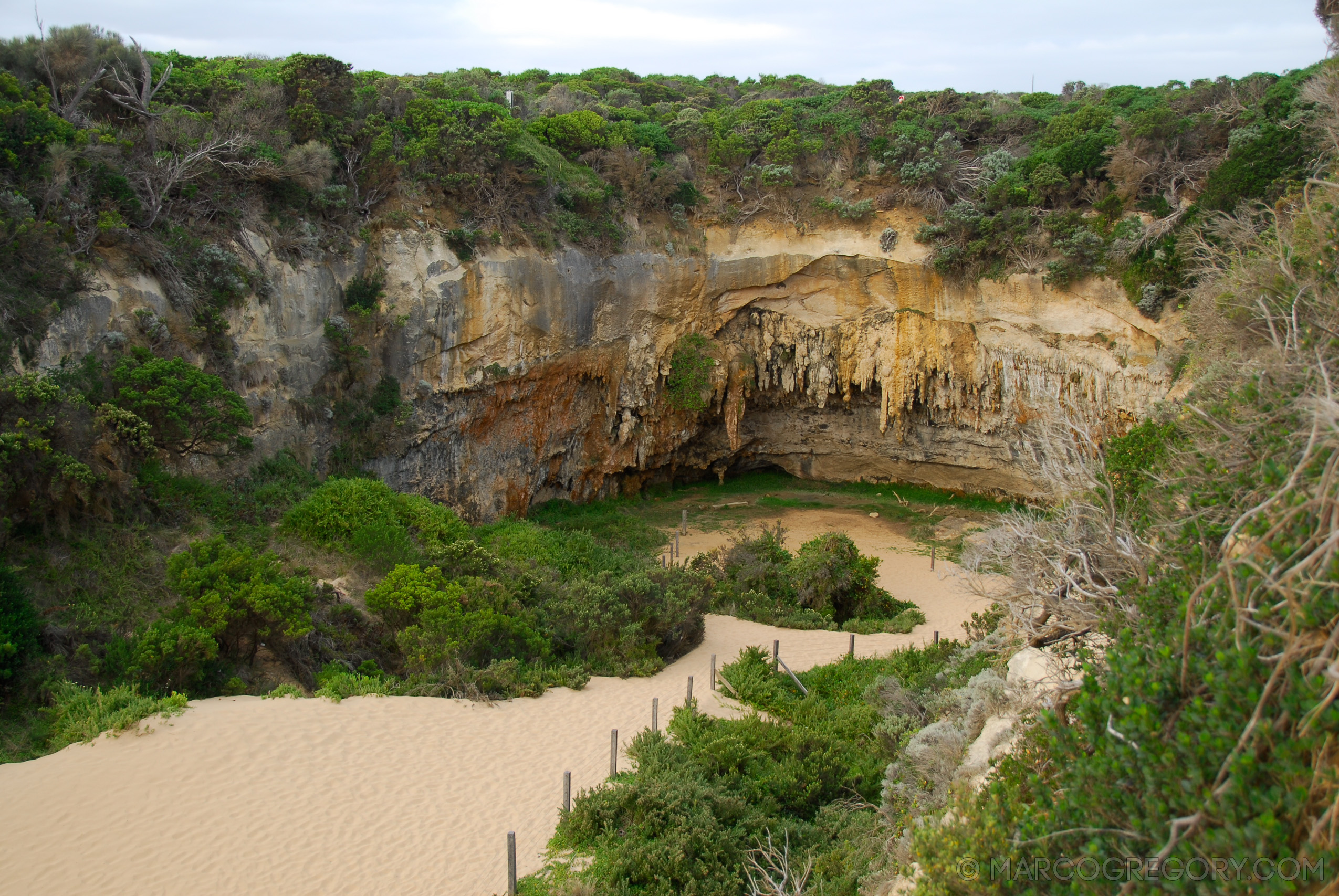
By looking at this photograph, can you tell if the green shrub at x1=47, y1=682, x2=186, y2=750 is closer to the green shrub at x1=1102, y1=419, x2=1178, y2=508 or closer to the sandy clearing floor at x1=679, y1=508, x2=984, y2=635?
the green shrub at x1=1102, y1=419, x2=1178, y2=508

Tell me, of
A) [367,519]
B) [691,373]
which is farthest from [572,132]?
[367,519]

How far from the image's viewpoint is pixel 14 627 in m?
10.8

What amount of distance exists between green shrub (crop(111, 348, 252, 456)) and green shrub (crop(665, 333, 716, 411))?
12967 millimetres

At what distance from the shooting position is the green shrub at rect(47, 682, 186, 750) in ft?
31.7

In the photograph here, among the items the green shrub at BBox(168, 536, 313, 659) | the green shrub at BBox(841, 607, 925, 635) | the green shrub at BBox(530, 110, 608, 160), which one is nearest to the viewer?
the green shrub at BBox(168, 536, 313, 659)

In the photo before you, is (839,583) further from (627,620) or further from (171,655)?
(171,655)

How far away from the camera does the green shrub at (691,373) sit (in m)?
25.1

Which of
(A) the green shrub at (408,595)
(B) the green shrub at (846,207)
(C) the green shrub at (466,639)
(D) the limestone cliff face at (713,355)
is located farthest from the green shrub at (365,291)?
(B) the green shrub at (846,207)

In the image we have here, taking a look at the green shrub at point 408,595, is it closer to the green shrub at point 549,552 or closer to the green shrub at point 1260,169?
the green shrub at point 549,552

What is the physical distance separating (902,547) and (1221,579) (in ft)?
58.0

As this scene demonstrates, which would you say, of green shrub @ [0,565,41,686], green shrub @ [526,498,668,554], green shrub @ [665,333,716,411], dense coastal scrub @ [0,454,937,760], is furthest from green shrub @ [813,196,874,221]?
green shrub @ [0,565,41,686]

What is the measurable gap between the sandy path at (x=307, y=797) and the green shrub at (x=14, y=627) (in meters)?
2.18

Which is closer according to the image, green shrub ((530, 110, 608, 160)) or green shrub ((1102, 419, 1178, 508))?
green shrub ((1102, 419, 1178, 508))

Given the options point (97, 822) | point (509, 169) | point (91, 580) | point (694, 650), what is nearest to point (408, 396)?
point (509, 169)
